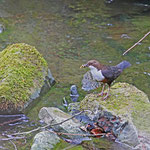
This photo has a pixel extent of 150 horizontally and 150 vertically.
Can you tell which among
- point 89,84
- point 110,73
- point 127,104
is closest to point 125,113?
point 127,104

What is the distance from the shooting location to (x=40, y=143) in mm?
3781

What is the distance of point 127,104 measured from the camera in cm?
450

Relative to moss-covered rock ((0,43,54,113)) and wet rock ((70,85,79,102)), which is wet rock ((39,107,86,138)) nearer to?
moss-covered rock ((0,43,54,113))

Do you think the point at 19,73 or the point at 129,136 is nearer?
the point at 129,136

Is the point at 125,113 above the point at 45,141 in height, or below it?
above

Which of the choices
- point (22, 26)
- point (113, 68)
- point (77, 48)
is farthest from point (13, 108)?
point (22, 26)

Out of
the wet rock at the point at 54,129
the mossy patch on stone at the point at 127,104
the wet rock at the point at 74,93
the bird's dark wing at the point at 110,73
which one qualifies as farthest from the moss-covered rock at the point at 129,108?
the wet rock at the point at 74,93

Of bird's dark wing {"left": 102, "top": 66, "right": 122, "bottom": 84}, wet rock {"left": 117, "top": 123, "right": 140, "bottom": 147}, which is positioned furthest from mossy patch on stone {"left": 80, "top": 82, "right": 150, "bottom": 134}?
bird's dark wing {"left": 102, "top": 66, "right": 122, "bottom": 84}

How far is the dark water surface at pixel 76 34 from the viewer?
630 cm

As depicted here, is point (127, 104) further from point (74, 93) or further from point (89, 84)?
point (89, 84)

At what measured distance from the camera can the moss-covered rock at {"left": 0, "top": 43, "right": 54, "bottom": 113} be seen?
15.4 feet

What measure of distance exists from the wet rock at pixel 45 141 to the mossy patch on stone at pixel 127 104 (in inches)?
34.7

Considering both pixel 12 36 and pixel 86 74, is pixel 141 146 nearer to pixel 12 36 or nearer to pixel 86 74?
pixel 86 74

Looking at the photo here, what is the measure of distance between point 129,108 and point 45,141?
4.54ft
